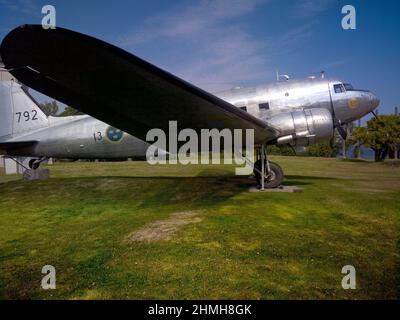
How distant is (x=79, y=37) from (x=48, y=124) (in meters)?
8.11

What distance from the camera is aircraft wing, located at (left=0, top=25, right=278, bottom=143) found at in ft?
13.4

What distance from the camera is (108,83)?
515 cm

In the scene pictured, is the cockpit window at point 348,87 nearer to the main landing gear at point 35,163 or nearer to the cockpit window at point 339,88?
the cockpit window at point 339,88

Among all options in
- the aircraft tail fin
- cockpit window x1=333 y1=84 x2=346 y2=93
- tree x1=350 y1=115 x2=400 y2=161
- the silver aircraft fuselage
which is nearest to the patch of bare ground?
the silver aircraft fuselage

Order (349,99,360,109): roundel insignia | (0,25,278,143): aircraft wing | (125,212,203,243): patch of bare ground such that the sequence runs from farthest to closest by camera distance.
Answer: (349,99,360,109): roundel insignia → (125,212,203,243): patch of bare ground → (0,25,278,143): aircraft wing

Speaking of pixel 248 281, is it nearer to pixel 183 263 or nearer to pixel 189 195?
pixel 183 263

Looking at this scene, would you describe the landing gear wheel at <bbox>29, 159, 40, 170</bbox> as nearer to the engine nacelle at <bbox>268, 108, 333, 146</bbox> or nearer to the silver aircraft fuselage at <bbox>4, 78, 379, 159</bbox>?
the silver aircraft fuselage at <bbox>4, 78, 379, 159</bbox>

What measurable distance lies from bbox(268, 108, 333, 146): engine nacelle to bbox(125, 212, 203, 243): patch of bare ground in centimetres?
424

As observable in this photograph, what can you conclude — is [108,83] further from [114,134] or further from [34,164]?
[34,164]

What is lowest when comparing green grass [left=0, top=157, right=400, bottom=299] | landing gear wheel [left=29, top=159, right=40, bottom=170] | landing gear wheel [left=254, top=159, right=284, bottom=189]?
green grass [left=0, top=157, right=400, bottom=299]

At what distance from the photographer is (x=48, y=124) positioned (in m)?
10.8

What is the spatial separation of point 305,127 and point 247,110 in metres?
2.02

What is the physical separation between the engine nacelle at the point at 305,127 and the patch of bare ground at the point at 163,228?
4.24m

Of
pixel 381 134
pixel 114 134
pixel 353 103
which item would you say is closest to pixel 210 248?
pixel 114 134
